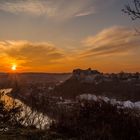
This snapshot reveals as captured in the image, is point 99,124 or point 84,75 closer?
point 99,124

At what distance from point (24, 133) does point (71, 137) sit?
1.06m

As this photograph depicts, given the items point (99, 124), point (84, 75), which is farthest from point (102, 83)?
point (99, 124)

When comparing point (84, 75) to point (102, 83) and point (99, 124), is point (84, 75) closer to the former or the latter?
point (102, 83)

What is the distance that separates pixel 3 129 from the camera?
319 inches

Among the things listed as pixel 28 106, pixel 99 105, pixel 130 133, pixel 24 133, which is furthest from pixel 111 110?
pixel 28 106

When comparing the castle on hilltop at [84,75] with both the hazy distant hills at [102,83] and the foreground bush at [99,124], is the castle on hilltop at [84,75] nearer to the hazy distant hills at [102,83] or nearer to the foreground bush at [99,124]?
the hazy distant hills at [102,83]

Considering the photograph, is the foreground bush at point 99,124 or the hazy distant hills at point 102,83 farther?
the hazy distant hills at point 102,83

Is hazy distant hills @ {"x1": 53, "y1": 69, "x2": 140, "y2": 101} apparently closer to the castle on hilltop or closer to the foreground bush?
the castle on hilltop

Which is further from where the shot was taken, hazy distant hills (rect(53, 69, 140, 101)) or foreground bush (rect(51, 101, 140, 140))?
hazy distant hills (rect(53, 69, 140, 101))

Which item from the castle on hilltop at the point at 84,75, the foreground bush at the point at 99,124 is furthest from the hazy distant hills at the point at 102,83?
the foreground bush at the point at 99,124

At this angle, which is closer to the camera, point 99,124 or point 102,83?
point 99,124

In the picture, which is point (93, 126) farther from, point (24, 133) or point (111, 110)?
point (24, 133)

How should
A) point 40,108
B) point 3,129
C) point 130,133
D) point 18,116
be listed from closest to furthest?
point 130,133
point 3,129
point 18,116
point 40,108

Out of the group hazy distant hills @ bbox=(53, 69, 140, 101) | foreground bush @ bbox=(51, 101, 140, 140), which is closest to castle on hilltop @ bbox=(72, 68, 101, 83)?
hazy distant hills @ bbox=(53, 69, 140, 101)
